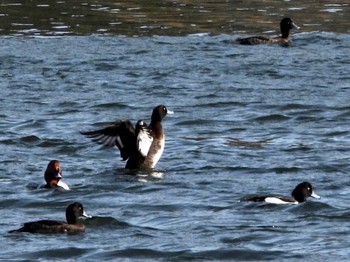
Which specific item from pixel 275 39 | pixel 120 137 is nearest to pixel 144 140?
pixel 120 137

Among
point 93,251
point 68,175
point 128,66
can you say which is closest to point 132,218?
point 93,251

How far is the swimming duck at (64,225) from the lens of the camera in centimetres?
1450

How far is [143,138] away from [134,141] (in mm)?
150

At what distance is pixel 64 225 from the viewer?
14773mm

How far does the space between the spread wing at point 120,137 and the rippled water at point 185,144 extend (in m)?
0.30

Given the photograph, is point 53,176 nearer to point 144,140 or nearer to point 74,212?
point 144,140

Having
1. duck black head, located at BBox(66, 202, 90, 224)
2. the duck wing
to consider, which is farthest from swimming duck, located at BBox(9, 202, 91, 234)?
the duck wing

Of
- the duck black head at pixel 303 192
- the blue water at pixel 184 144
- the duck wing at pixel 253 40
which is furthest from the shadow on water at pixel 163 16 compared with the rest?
the duck black head at pixel 303 192

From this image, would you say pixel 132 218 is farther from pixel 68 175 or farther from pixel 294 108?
pixel 294 108

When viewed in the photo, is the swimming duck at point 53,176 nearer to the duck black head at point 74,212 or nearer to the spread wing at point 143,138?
the spread wing at point 143,138

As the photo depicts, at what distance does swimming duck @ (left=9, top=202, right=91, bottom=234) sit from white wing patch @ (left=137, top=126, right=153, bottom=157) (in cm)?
298

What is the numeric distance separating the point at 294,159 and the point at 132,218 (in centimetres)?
373

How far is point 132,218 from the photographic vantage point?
15.6 m

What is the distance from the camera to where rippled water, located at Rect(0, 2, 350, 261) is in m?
14.6
